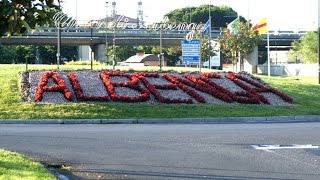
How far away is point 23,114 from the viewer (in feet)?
68.6

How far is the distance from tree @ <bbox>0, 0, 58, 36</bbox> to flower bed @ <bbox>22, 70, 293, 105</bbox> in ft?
47.6

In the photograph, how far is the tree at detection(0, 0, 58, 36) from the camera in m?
7.48

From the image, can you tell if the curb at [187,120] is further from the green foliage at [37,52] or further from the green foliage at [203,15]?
the green foliage at [203,15]

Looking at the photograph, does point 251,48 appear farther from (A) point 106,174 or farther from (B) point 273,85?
(A) point 106,174

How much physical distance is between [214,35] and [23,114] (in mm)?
64717

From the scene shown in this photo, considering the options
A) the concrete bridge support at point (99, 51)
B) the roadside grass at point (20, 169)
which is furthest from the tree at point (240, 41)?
the roadside grass at point (20, 169)

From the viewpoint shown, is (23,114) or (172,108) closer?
(23,114)

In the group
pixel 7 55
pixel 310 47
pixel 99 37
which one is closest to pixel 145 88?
pixel 99 37

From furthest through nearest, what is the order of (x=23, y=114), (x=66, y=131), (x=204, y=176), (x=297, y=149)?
(x=23, y=114) → (x=66, y=131) → (x=297, y=149) → (x=204, y=176)

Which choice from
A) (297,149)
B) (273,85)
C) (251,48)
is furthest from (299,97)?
(251,48)

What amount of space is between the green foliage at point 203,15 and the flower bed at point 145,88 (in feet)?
318

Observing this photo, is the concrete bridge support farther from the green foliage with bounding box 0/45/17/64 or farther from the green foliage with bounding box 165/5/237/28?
the green foliage with bounding box 165/5/237/28

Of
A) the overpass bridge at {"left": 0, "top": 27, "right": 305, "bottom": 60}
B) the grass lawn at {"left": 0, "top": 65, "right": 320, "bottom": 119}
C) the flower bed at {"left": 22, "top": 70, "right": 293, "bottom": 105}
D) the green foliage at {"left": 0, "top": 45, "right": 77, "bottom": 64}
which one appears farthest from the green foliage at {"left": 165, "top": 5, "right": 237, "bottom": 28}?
the grass lawn at {"left": 0, "top": 65, "right": 320, "bottom": 119}

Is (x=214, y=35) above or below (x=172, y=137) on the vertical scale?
above
